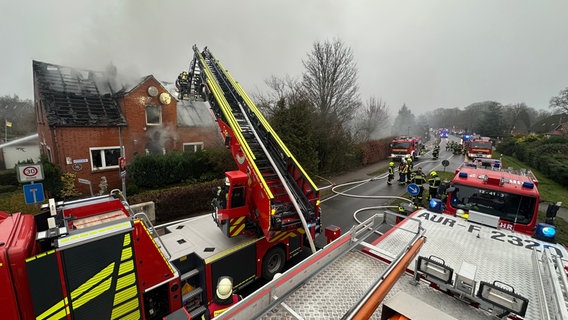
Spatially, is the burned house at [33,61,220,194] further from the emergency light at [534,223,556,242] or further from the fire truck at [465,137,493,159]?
the fire truck at [465,137,493,159]

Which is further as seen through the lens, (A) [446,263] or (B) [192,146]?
(B) [192,146]

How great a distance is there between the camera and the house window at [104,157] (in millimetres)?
12002

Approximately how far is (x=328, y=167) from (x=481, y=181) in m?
11.8

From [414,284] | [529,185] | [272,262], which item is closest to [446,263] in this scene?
[414,284]

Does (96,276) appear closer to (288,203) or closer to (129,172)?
(288,203)

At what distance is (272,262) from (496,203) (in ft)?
16.5

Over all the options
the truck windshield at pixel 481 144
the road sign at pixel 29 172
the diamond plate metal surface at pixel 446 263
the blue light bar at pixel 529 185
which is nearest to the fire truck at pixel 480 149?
the truck windshield at pixel 481 144

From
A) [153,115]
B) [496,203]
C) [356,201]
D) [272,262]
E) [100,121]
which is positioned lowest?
[356,201]

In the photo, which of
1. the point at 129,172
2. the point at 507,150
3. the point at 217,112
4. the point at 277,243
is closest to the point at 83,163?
the point at 129,172

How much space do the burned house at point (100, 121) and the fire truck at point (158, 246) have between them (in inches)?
329

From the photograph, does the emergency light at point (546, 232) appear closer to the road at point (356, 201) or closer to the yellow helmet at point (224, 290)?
the road at point (356, 201)

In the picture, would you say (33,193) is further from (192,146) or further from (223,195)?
(192,146)

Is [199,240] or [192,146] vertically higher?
[192,146]

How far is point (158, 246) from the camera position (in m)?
3.95
